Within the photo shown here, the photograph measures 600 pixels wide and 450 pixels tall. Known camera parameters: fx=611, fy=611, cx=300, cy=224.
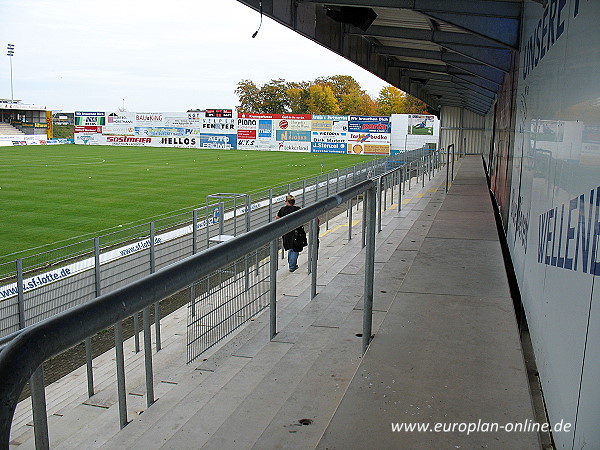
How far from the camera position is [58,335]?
1.05 metres

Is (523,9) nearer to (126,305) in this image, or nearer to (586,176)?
(586,176)

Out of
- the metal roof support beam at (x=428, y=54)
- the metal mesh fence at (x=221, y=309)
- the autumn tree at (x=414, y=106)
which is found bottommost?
the metal mesh fence at (x=221, y=309)

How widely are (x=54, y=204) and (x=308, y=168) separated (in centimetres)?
1956

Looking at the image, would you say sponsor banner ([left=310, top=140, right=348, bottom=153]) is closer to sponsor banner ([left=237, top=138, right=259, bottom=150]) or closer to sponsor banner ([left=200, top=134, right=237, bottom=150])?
sponsor banner ([left=237, top=138, right=259, bottom=150])

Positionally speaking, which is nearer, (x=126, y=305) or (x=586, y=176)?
(x=126, y=305)

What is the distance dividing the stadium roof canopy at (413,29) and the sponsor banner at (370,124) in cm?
3592

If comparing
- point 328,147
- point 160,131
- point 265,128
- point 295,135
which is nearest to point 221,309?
point 328,147

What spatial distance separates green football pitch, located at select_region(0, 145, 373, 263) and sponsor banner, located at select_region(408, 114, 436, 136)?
722 centimetres

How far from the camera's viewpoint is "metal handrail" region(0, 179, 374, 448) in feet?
3.02

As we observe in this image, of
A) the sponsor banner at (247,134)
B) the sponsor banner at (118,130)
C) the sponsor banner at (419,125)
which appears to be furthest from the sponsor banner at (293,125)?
the sponsor banner at (118,130)

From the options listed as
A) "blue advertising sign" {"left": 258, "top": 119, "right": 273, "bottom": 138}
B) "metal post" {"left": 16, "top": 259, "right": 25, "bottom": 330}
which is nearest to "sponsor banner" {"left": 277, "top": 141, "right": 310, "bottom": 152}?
"blue advertising sign" {"left": 258, "top": 119, "right": 273, "bottom": 138}

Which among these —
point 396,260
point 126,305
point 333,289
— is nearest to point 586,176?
point 126,305

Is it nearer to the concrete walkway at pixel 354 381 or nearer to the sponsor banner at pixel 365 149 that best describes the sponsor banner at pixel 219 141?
the sponsor banner at pixel 365 149

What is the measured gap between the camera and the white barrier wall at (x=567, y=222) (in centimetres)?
198
